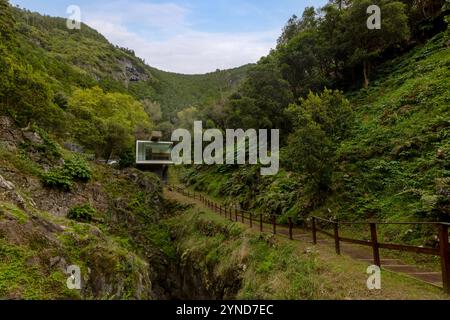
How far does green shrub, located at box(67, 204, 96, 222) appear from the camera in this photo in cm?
1557

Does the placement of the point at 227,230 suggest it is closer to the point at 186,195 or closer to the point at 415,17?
the point at 186,195

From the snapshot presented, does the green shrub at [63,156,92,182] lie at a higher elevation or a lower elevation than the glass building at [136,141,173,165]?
lower

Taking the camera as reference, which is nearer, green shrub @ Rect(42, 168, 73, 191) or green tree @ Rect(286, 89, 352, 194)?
green tree @ Rect(286, 89, 352, 194)

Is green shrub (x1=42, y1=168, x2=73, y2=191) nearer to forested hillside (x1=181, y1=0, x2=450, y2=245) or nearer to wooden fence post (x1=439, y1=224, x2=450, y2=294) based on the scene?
forested hillside (x1=181, y1=0, x2=450, y2=245)

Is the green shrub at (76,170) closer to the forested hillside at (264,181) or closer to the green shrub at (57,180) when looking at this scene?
the forested hillside at (264,181)

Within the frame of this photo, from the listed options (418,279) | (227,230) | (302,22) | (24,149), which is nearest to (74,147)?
(24,149)

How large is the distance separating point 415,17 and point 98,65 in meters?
120

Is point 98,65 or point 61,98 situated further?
point 98,65

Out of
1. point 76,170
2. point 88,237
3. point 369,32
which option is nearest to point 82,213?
point 76,170

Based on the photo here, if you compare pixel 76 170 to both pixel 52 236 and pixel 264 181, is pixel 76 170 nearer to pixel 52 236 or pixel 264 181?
pixel 52 236

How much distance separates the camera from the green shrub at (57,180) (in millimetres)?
15570

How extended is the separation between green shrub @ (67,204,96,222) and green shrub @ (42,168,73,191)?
51.7 inches

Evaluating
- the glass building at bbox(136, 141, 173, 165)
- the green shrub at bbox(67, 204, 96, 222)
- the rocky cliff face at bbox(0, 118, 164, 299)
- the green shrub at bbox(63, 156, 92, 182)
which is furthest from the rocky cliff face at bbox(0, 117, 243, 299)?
the glass building at bbox(136, 141, 173, 165)

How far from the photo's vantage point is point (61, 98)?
36.4m
